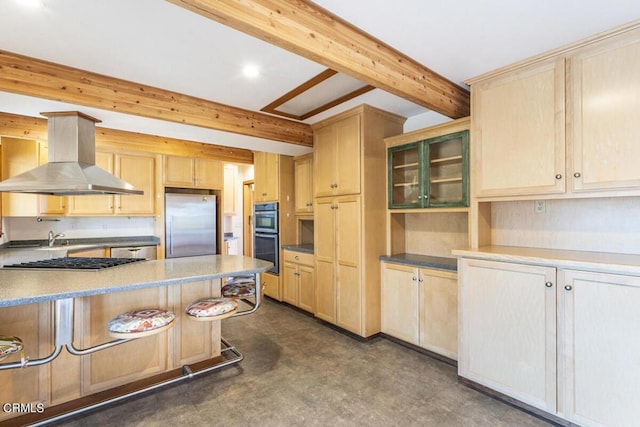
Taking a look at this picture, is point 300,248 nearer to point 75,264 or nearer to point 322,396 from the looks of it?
point 322,396

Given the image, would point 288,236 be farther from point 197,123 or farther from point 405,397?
point 405,397

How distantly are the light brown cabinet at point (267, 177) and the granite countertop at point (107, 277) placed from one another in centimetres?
206

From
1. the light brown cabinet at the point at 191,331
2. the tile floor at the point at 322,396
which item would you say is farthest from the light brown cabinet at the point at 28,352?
the light brown cabinet at the point at 191,331

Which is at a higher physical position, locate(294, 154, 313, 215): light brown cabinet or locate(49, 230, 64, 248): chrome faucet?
locate(294, 154, 313, 215): light brown cabinet

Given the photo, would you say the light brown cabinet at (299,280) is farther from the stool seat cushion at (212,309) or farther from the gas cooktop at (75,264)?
the gas cooktop at (75,264)

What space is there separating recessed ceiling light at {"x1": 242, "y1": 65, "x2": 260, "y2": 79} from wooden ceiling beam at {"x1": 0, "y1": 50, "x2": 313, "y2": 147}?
73 cm

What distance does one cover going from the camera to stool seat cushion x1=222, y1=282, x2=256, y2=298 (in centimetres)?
266

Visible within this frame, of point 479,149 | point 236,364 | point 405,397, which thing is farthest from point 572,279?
point 236,364

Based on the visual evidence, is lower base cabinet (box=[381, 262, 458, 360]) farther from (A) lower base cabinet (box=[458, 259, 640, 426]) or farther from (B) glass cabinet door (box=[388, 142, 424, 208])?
(B) glass cabinet door (box=[388, 142, 424, 208])

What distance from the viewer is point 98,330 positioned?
2.09m

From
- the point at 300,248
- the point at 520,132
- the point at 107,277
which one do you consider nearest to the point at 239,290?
the point at 107,277

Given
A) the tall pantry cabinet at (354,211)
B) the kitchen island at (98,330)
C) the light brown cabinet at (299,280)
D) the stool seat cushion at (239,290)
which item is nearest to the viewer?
the kitchen island at (98,330)

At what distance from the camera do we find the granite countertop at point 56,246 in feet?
11.0

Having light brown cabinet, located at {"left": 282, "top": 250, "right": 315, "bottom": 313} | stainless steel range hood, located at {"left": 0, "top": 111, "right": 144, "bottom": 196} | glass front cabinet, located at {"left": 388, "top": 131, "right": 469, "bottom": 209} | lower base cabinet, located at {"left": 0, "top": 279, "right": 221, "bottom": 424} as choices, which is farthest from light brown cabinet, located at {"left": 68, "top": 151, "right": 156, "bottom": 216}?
glass front cabinet, located at {"left": 388, "top": 131, "right": 469, "bottom": 209}
